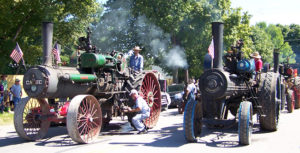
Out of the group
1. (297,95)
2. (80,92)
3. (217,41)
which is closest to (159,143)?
(80,92)

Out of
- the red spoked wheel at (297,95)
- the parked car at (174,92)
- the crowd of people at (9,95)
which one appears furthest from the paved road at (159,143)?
the parked car at (174,92)

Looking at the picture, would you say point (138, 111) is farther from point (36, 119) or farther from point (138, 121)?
point (36, 119)

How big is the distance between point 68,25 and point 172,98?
751cm

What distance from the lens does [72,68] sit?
26.8 ft

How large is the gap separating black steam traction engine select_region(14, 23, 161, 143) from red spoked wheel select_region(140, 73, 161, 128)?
0.10ft

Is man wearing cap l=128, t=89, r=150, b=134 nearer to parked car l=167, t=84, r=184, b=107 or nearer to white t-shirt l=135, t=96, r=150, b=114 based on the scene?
white t-shirt l=135, t=96, r=150, b=114

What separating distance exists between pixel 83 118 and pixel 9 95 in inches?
351

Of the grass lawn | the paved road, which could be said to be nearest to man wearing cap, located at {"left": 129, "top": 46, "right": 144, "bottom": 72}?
the paved road

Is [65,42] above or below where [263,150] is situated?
above

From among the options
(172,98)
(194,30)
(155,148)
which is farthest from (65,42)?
(155,148)

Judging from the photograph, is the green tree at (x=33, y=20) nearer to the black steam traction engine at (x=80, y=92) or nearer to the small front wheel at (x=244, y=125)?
the black steam traction engine at (x=80, y=92)

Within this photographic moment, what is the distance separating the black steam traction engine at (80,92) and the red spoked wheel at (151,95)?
0.10 ft

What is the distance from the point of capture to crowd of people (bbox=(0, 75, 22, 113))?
13648 millimetres

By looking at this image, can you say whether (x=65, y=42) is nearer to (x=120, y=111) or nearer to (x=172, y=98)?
(x=172, y=98)
